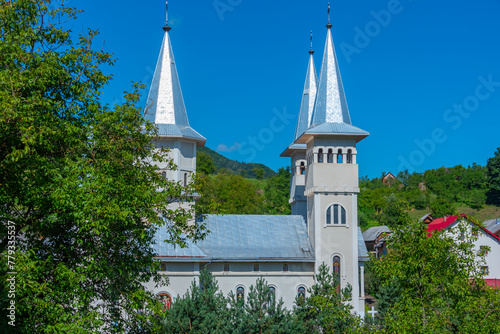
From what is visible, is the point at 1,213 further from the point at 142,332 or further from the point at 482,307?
the point at 482,307

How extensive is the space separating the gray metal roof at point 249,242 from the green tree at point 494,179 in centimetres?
6332

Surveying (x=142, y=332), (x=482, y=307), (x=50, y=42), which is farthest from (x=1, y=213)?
(x=482, y=307)

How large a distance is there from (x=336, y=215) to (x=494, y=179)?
65.2 metres

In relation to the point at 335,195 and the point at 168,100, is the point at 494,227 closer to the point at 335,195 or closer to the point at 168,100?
the point at 335,195

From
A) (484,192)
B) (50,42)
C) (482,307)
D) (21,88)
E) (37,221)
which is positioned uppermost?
(484,192)

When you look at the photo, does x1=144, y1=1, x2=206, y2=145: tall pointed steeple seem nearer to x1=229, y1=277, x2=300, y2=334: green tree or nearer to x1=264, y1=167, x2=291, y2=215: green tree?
x1=229, y1=277, x2=300, y2=334: green tree

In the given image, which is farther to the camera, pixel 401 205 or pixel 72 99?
pixel 401 205

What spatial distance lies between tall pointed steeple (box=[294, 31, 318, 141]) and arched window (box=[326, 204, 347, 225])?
323 inches

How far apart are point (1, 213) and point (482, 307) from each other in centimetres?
1112

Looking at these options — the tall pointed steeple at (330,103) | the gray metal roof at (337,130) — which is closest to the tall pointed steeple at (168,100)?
the gray metal roof at (337,130)

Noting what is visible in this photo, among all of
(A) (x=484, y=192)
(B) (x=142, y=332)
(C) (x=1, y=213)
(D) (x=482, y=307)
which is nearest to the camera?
(C) (x=1, y=213)

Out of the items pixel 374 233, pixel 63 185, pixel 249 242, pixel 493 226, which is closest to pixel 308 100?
pixel 249 242

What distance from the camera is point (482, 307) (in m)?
12.3

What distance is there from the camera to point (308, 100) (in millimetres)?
37000
